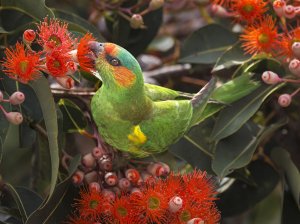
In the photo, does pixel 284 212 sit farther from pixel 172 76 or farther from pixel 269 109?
pixel 172 76

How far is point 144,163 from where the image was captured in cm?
218

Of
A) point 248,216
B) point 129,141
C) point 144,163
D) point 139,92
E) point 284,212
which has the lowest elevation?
point 248,216

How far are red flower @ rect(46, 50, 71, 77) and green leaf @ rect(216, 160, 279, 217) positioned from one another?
1.00 meters

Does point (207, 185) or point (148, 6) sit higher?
point (148, 6)

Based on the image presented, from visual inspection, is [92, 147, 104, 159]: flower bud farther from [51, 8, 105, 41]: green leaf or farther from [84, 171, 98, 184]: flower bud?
[51, 8, 105, 41]: green leaf

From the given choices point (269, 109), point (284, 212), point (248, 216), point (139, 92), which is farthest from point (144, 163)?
point (248, 216)

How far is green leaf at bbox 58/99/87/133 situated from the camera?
2182 mm

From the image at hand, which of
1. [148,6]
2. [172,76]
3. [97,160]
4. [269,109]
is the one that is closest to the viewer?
[97,160]

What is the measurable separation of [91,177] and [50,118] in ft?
0.90

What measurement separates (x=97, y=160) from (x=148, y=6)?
79cm

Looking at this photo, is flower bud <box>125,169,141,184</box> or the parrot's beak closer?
the parrot's beak

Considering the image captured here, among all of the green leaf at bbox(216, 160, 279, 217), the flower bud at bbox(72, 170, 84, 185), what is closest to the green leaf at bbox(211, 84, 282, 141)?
the green leaf at bbox(216, 160, 279, 217)

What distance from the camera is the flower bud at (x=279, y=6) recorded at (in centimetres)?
222

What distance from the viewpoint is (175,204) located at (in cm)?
191
